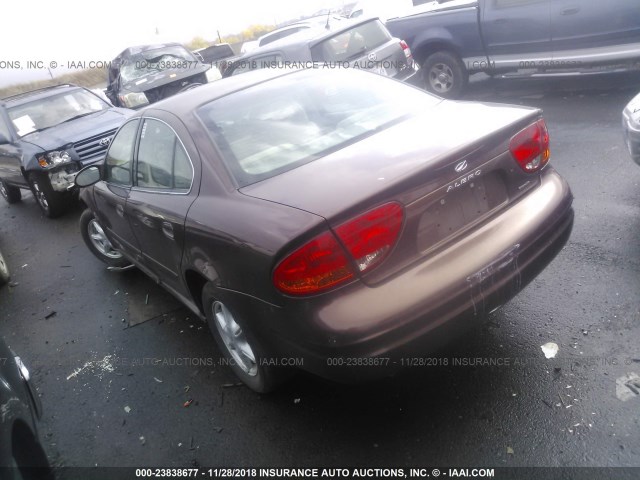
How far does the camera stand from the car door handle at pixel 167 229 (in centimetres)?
303

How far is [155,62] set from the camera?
10938 millimetres

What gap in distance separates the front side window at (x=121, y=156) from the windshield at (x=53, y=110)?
175 inches

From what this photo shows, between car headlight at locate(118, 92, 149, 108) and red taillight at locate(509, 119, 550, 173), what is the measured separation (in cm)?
888

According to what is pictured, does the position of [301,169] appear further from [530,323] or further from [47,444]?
[47,444]

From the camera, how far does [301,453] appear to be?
2584 millimetres

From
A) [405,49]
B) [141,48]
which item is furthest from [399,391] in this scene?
[141,48]

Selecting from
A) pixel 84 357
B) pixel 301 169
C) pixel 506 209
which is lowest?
pixel 84 357

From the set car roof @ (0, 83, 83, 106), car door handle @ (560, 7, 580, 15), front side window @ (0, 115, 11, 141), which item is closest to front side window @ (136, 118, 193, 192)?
front side window @ (0, 115, 11, 141)

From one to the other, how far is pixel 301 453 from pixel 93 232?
12.2ft

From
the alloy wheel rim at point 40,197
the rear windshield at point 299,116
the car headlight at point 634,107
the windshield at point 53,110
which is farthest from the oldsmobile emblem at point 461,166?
the windshield at point 53,110

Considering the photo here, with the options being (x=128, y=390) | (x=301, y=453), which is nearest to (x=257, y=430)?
(x=301, y=453)

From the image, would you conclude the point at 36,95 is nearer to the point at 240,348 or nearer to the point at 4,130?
the point at 4,130

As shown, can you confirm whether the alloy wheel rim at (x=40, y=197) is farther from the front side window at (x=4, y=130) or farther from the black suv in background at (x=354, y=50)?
the black suv in background at (x=354, y=50)

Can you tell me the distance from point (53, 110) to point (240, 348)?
6.81m
